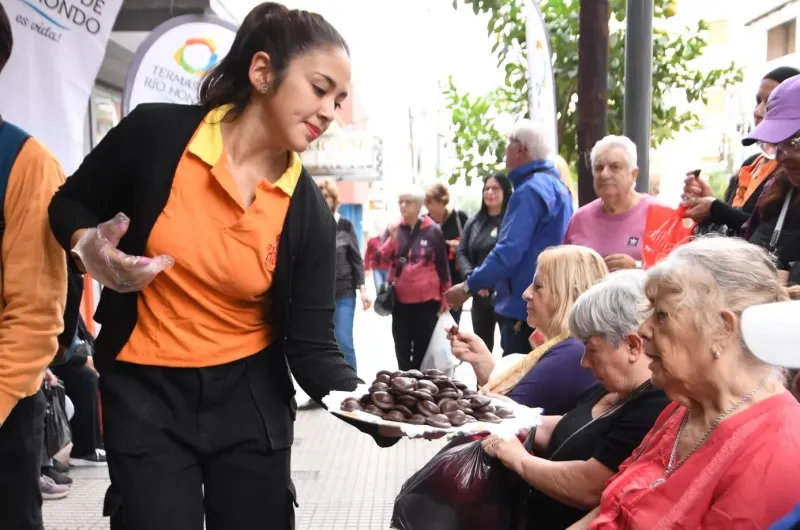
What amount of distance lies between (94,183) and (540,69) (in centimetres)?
402

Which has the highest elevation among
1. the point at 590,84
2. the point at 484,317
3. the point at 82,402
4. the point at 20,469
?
the point at 590,84

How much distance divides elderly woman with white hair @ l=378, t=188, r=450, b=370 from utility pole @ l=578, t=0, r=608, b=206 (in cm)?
190

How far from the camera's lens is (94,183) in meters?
1.82

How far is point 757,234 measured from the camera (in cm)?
279

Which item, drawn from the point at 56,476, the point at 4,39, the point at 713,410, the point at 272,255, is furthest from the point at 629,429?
the point at 56,476

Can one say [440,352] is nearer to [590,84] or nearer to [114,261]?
[590,84]

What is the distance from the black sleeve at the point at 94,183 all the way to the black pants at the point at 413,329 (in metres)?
5.12

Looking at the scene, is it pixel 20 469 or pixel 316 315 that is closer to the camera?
pixel 20 469

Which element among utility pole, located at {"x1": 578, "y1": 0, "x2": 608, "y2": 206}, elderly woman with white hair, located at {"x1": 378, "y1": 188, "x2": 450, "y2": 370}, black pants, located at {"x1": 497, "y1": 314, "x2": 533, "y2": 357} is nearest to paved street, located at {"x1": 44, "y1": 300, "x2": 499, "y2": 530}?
black pants, located at {"x1": 497, "y1": 314, "x2": 533, "y2": 357}

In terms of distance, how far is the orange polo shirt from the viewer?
1.77m

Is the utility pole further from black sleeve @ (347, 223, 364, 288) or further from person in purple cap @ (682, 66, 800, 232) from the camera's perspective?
black sleeve @ (347, 223, 364, 288)

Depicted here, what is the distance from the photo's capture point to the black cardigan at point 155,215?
1.79 meters

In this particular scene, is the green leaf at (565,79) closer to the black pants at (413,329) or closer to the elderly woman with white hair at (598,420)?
the black pants at (413,329)

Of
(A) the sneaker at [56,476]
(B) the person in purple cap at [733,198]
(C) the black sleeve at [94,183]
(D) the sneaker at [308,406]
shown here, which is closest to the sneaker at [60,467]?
(A) the sneaker at [56,476]
